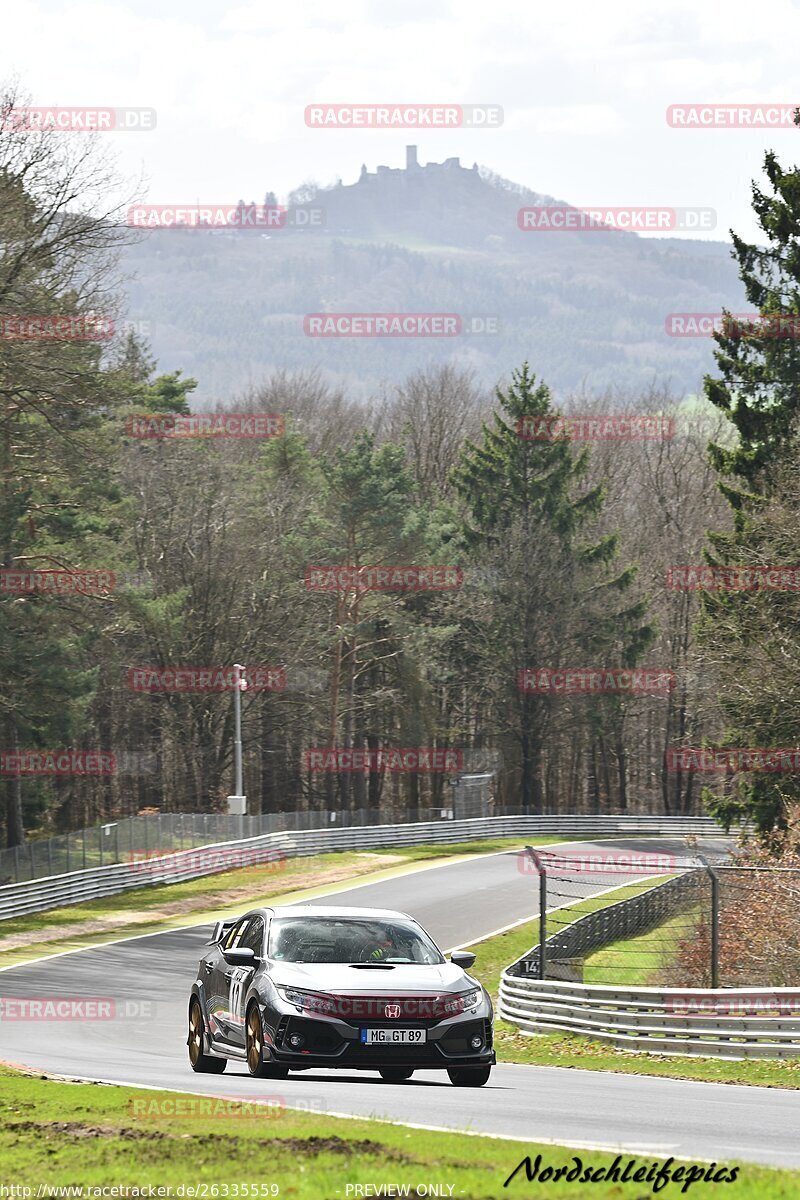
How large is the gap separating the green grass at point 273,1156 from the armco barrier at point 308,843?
3164cm

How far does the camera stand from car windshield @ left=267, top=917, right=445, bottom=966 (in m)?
14.0

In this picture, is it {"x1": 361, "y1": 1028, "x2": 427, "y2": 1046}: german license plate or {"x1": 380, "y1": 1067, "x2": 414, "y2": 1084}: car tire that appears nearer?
{"x1": 361, "y1": 1028, "x2": 427, "y2": 1046}: german license plate

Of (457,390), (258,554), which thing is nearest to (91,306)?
(258,554)

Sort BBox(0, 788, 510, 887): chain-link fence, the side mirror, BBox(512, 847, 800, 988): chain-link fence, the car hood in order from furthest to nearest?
BBox(0, 788, 510, 887): chain-link fence < BBox(512, 847, 800, 988): chain-link fence < the side mirror < the car hood

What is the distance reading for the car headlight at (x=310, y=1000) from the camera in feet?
43.1

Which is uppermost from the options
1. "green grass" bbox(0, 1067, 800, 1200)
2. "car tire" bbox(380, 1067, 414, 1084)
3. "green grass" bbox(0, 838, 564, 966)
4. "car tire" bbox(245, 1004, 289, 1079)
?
"green grass" bbox(0, 1067, 800, 1200)

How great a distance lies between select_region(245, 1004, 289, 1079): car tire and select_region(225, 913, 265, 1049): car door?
0.72 ft

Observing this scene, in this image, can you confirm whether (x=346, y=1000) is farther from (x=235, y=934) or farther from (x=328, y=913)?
(x=235, y=934)

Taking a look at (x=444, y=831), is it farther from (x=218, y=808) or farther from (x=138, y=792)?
(x=138, y=792)

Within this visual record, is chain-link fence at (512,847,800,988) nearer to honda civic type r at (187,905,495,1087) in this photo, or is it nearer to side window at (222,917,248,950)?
side window at (222,917,248,950)

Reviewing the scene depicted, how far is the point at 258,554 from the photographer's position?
68125mm

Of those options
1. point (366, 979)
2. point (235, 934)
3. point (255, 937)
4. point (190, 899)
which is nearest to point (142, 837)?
point (190, 899)

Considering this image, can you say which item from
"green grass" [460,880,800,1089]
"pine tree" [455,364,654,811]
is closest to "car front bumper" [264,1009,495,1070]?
"green grass" [460,880,800,1089]

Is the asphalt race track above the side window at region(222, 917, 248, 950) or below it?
below
